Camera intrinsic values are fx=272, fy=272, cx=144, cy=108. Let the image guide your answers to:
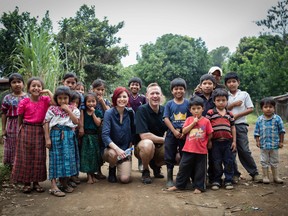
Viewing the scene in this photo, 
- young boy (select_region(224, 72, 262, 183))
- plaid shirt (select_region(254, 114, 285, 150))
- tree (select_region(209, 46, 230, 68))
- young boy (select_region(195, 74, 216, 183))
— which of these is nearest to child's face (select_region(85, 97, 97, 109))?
young boy (select_region(195, 74, 216, 183))

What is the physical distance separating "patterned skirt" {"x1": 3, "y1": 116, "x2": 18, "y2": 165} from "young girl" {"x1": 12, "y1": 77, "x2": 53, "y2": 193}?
0.55 metres

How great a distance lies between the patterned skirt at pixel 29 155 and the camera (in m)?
3.77

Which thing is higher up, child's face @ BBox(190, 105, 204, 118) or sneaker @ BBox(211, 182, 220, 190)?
child's face @ BBox(190, 105, 204, 118)

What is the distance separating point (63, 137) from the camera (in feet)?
12.4

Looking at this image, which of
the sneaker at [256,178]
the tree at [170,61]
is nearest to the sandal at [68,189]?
the sneaker at [256,178]

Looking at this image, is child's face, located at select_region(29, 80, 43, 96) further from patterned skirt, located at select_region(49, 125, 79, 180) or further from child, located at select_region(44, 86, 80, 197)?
patterned skirt, located at select_region(49, 125, 79, 180)

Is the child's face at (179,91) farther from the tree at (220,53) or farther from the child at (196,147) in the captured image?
the tree at (220,53)

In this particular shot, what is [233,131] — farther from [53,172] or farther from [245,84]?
[245,84]

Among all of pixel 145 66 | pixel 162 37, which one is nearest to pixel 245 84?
pixel 145 66

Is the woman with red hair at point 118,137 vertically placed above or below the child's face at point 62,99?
below

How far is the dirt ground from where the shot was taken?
9.82 ft

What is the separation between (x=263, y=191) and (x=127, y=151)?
1982 mm

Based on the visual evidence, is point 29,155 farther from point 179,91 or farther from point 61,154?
point 179,91

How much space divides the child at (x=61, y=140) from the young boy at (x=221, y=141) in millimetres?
1988
